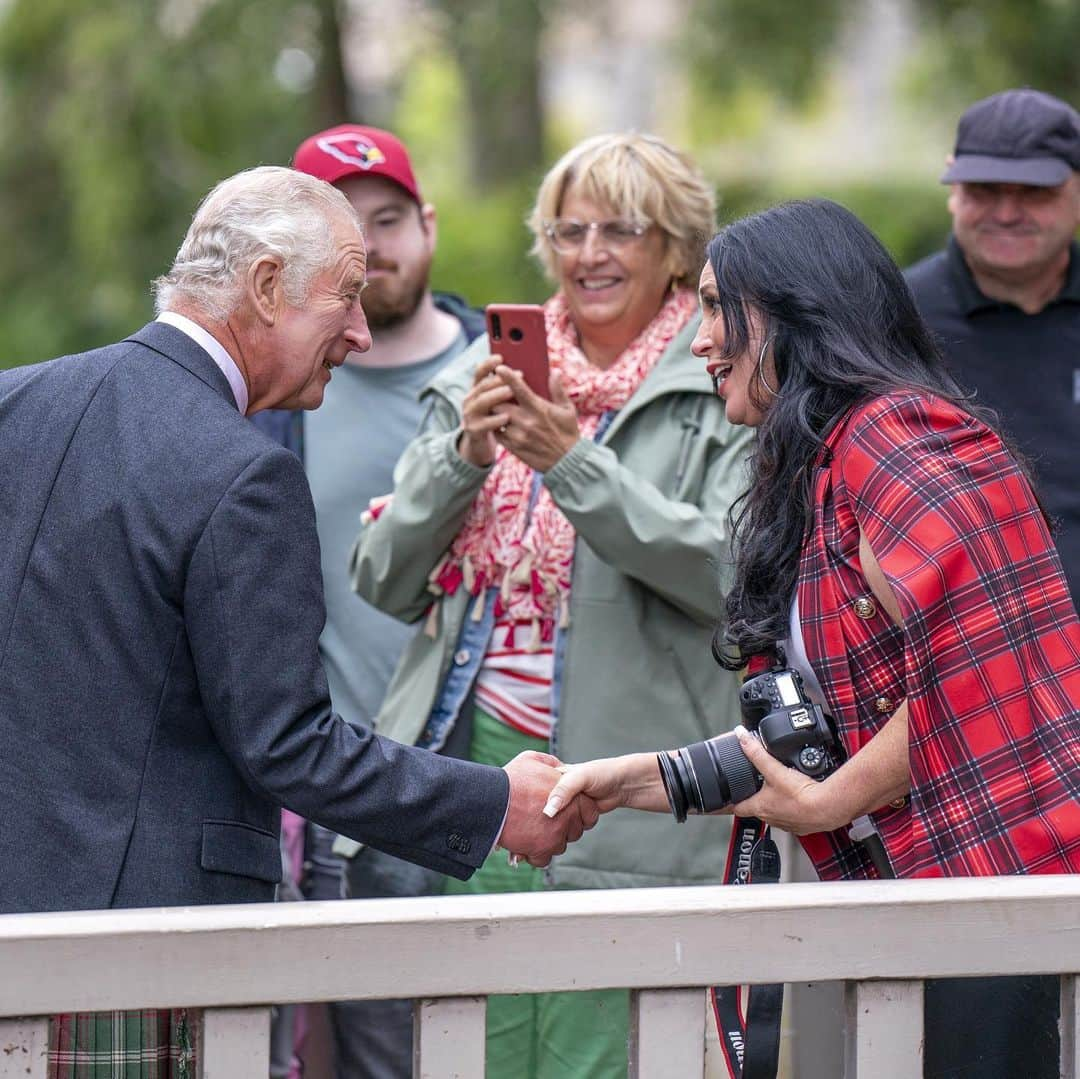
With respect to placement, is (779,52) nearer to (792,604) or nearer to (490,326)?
(490,326)

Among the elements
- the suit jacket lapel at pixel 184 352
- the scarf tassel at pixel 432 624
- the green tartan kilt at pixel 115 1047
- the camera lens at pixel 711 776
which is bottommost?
the green tartan kilt at pixel 115 1047

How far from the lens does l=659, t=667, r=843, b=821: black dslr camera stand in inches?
90.2

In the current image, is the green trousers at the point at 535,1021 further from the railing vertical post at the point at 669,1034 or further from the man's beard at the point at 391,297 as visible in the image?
the railing vertical post at the point at 669,1034

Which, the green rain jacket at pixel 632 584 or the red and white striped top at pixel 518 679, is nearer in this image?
the green rain jacket at pixel 632 584

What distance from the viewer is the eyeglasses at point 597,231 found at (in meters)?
3.35

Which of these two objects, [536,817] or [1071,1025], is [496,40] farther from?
[1071,1025]

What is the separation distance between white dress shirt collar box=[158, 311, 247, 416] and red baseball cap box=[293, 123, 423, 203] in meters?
1.47

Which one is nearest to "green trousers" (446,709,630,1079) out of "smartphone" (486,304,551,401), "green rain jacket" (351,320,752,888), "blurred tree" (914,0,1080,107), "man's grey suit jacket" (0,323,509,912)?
"green rain jacket" (351,320,752,888)

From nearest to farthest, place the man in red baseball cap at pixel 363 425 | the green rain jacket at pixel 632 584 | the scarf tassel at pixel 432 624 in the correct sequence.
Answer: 1. the green rain jacket at pixel 632 584
2. the scarf tassel at pixel 432 624
3. the man in red baseball cap at pixel 363 425

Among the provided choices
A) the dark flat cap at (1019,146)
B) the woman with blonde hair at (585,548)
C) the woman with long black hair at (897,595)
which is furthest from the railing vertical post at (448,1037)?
the dark flat cap at (1019,146)

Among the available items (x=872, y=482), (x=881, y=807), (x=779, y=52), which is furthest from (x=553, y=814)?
(x=779, y=52)

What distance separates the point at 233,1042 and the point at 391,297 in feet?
7.28

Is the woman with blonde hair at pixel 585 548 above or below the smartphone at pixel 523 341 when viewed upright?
below

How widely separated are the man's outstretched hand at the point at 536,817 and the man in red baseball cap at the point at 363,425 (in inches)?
37.8
